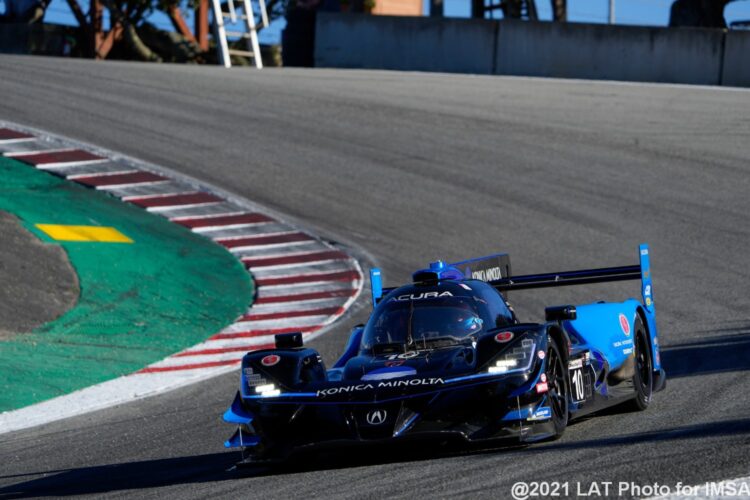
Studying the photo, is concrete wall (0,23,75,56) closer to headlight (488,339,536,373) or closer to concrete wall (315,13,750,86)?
concrete wall (315,13,750,86)

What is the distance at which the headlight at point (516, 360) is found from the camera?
743cm

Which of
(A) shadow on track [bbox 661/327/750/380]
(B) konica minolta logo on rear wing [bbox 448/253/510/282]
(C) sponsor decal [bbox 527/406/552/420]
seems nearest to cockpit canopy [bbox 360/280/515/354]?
(C) sponsor decal [bbox 527/406/552/420]

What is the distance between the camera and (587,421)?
873 centimetres

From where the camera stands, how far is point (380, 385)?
7398mm

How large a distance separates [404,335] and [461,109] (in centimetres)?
1810

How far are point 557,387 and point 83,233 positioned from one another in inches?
427

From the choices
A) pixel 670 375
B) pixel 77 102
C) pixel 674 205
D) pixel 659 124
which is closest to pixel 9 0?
pixel 77 102

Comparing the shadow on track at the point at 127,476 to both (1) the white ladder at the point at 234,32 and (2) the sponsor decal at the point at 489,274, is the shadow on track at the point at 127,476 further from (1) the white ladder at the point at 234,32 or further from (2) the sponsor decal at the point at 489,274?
(1) the white ladder at the point at 234,32

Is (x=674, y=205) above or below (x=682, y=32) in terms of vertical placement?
below

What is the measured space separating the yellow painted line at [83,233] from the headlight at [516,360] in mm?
10525

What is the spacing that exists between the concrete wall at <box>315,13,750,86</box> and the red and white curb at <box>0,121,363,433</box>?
12.5m

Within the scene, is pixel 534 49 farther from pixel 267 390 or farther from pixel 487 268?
pixel 267 390

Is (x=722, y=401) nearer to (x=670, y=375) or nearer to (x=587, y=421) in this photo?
(x=587, y=421)

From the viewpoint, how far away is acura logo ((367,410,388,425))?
722 cm
